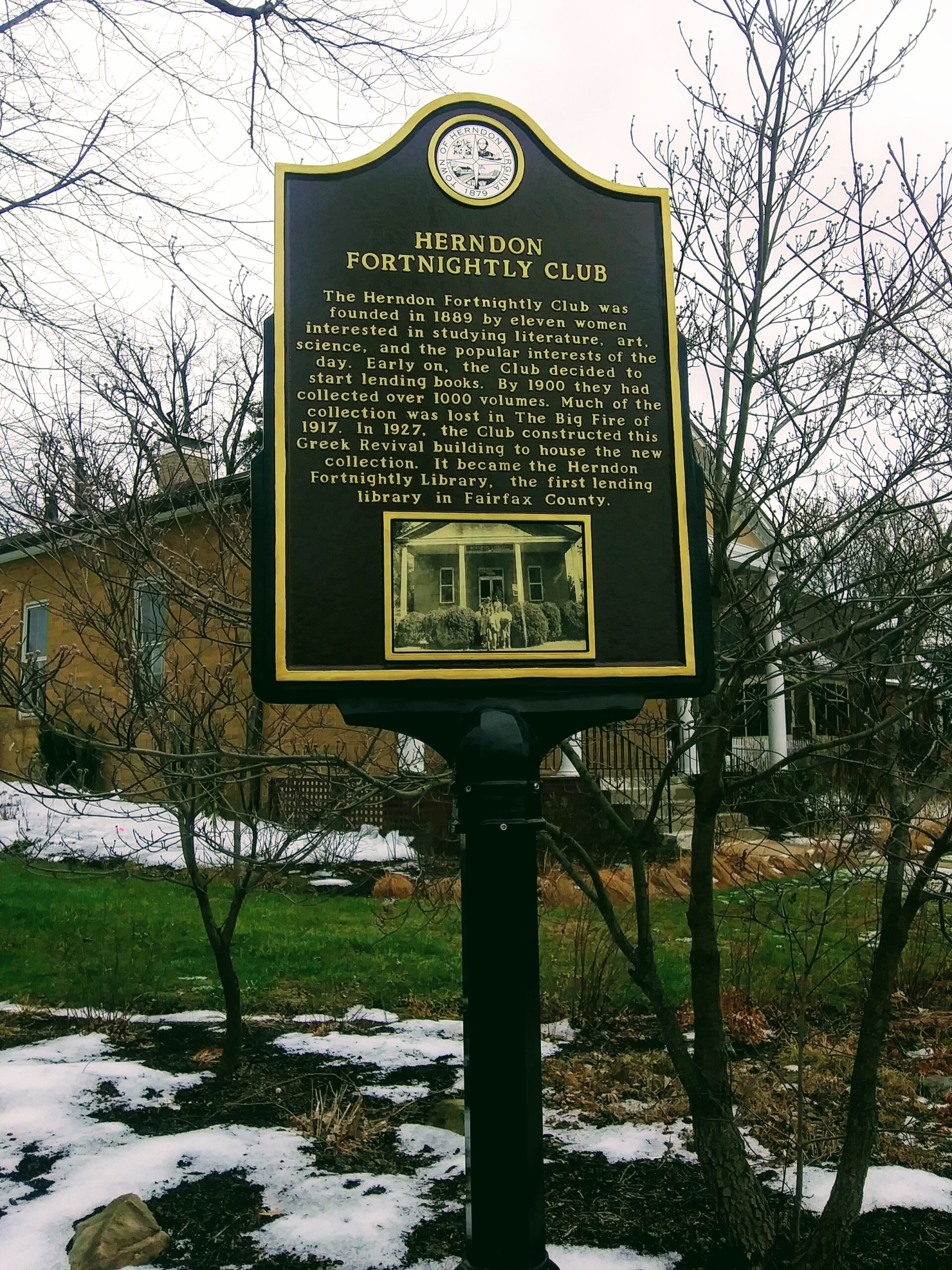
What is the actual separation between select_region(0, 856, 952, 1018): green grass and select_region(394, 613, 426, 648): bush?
3.23 meters

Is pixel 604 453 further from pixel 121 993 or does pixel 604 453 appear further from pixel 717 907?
pixel 717 907

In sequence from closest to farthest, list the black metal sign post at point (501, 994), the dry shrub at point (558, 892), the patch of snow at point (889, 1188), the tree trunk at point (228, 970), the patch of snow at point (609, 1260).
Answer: the black metal sign post at point (501, 994) < the patch of snow at point (609, 1260) < the patch of snow at point (889, 1188) < the tree trunk at point (228, 970) < the dry shrub at point (558, 892)

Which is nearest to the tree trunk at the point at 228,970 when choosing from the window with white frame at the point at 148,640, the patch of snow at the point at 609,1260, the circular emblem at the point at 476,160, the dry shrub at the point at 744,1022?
the window with white frame at the point at 148,640

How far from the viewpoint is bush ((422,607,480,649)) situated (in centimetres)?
323

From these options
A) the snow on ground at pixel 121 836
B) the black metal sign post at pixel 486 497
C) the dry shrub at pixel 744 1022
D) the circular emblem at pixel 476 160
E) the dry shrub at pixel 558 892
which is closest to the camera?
the black metal sign post at pixel 486 497

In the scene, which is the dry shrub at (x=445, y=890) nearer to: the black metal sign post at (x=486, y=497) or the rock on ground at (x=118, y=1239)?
the rock on ground at (x=118, y=1239)

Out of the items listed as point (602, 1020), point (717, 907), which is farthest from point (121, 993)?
point (717, 907)

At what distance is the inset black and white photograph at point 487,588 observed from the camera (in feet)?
10.6

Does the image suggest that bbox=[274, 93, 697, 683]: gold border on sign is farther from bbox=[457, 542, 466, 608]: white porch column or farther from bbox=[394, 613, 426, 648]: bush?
bbox=[457, 542, 466, 608]: white porch column

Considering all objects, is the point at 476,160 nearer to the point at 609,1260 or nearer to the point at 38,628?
the point at 609,1260

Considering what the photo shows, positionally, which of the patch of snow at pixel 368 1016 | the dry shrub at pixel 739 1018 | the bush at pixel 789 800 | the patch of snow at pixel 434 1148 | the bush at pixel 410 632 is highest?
the bush at pixel 410 632

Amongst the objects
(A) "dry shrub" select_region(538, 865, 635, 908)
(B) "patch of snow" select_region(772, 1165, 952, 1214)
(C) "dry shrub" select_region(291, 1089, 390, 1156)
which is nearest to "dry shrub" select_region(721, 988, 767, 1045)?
(B) "patch of snow" select_region(772, 1165, 952, 1214)

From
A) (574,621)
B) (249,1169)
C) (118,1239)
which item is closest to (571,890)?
(249,1169)

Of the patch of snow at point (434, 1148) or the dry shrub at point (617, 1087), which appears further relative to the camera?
the dry shrub at point (617, 1087)
